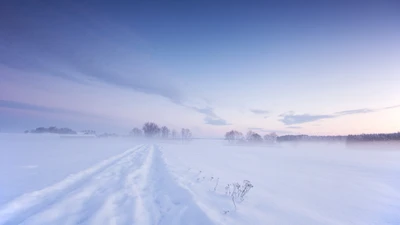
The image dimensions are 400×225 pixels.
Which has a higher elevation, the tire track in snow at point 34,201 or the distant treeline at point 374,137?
the distant treeline at point 374,137

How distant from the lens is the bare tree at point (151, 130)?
447ft

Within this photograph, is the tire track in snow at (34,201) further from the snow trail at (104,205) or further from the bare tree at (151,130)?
the bare tree at (151,130)

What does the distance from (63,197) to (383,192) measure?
45.2 ft

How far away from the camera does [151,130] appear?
13662cm

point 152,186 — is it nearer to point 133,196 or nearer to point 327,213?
point 133,196

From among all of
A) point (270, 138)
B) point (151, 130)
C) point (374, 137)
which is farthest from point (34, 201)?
point (151, 130)

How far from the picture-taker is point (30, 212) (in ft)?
16.3

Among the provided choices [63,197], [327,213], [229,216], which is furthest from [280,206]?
[63,197]

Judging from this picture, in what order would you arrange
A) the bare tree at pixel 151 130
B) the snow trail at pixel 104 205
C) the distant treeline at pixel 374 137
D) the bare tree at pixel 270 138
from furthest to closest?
the bare tree at pixel 151 130 → the bare tree at pixel 270 138 → the distant treeline at pixel 374 137 → the snow trail at pixel 104 205

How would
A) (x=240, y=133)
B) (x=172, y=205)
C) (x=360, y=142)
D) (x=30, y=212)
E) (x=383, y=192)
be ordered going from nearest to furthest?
(x=30, y=212)
(x=172, y=205)
(x=383, y=192)
(x=360, y=142)
(x=240, y=133)

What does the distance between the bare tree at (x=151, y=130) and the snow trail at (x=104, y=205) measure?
132 metres

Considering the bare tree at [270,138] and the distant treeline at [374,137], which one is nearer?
A: the distant treeline at [374,137]

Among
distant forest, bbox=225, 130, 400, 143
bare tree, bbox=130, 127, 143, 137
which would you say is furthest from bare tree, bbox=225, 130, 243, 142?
bare tree, bbox=130, 127, 143, 137

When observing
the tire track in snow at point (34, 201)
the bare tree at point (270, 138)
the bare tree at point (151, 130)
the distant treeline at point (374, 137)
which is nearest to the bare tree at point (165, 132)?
the bare tree at point (151, 130)
